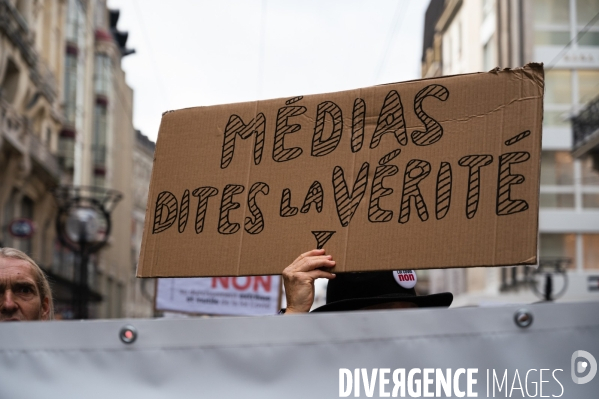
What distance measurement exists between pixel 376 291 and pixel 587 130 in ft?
71.8

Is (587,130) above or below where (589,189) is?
below

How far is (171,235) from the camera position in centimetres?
282

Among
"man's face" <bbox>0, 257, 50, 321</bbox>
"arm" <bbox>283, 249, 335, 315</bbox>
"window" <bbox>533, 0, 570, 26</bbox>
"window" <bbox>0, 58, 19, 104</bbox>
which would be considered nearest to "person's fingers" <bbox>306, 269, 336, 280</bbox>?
"arm" <bbox>283, 249, 335, 315</bbox>

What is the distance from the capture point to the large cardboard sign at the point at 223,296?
8836 millimetres

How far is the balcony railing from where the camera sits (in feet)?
75.3

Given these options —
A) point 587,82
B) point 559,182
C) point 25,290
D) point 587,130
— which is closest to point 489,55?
point 587,82

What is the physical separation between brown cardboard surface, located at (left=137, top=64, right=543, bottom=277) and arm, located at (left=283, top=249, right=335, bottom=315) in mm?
37

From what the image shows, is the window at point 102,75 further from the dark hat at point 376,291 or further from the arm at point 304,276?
the arm at point 304,276

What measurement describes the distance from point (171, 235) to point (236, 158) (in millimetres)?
281

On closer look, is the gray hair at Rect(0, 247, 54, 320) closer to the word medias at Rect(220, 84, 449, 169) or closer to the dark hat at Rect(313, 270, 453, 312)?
the word medias at Rect(220, 84, 449, 169)

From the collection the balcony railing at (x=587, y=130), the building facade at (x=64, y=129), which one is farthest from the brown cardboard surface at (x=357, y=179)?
the balcony railing at (x=587, y=130)

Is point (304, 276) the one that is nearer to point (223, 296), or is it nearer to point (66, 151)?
point (223, 296)

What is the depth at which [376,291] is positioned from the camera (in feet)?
9.80

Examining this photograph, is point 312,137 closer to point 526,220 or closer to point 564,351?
point 526,220
